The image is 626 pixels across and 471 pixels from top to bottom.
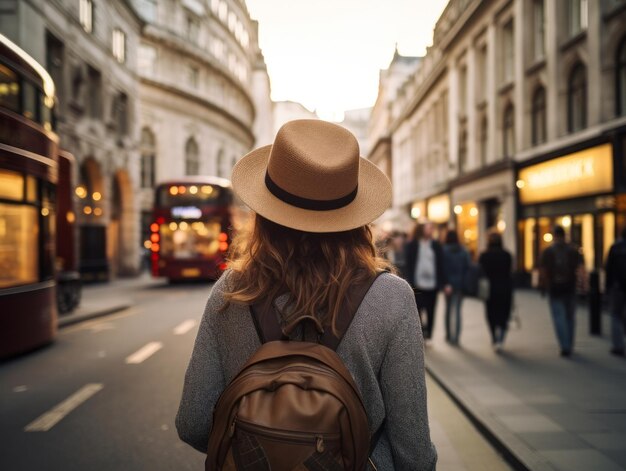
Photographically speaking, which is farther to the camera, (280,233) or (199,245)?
(199,245)

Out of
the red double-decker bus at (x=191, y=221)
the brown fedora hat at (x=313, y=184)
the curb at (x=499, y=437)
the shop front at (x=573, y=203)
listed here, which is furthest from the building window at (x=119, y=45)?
the brown fedora hat at (x=313, y=184)

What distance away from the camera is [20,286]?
7949mm

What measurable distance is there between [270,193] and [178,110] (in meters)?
43.4

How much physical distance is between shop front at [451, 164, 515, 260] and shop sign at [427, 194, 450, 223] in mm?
1457

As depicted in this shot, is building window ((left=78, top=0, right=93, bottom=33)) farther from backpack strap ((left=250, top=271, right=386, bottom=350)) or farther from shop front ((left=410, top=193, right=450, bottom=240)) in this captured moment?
backpack strap ((left=250, top=271, right=386, bottom=350))

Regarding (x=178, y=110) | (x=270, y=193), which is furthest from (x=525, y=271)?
(x=178, y=110)

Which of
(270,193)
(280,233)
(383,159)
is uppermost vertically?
(383,159)

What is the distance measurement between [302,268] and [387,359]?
365 mm

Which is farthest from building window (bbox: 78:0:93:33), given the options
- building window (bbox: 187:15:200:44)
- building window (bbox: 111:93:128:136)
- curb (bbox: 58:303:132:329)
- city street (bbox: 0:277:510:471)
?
building window (bbox: 187:15:200:44)

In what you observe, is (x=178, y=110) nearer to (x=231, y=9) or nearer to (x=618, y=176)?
(x=231, y=9)

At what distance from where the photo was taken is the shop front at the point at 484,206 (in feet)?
67.4

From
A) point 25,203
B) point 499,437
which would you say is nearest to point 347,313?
point 499,437

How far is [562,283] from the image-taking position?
8148 millimetres

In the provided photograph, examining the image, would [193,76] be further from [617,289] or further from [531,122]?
[617,289]
